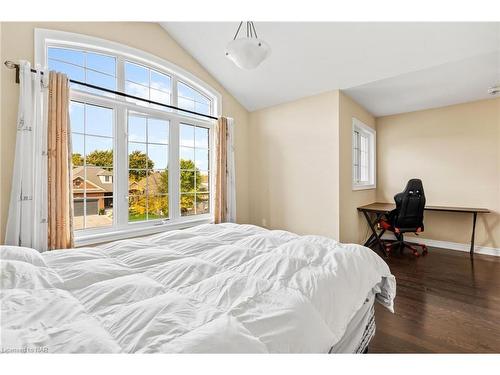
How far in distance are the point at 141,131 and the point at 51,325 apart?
8.36ft

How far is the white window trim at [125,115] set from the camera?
2420mm

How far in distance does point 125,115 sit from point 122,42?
2.63ft

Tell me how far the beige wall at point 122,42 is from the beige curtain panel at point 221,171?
0.43m

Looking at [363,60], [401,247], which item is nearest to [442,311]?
[401,247]

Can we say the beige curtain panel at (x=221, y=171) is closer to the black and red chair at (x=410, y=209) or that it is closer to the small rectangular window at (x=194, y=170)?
the small rectangular window at (x=194, y=170)

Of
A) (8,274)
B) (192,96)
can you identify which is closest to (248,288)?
(8,274)

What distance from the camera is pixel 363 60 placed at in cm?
280

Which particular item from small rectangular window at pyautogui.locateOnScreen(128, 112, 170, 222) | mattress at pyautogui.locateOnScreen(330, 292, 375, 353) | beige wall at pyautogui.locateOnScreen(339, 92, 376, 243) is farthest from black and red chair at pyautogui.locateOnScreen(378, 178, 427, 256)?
small rectangular window at pyautogui.locateOnScreen(128, 112, 170, 222)

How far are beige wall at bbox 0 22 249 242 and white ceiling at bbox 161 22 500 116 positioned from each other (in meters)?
0.15

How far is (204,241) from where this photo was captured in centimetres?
172

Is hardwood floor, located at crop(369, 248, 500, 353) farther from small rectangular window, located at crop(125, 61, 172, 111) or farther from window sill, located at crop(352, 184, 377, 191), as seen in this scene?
small rectangular window, located at crop(125, 61, 172, 111)

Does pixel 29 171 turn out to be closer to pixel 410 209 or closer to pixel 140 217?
pixel 140 217
